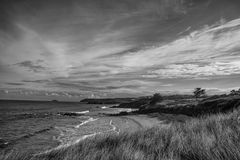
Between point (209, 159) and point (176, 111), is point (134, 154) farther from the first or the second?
point (176, 111)

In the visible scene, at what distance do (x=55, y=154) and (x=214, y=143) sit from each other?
415 centimetres

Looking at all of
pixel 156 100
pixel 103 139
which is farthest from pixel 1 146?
pixel 156 100

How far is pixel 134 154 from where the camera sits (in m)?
4.00

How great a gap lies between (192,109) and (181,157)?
3637cm

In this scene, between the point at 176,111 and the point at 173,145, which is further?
the point at 176,111

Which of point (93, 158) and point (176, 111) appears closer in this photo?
point (93, 158)

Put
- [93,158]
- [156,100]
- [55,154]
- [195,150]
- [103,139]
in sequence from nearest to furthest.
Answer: [93,158]
[195,150]
[55,154]
[103,139]
[156,100]

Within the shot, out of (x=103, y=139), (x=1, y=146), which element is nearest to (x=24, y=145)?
(x=1, y=146)

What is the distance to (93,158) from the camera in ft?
11.9

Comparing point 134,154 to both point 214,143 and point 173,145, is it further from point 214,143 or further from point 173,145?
point 214,143

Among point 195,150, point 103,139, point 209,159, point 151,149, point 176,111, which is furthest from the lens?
point 176,111

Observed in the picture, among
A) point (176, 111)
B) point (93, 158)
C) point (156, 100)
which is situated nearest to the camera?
point (93, 158)

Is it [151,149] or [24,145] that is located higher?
[151,149]

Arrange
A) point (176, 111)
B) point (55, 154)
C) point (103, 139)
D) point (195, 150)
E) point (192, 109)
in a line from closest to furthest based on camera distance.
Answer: point (195, 150), point (55, 154), point (103, 139), point (192, 109), point (176, 111)
